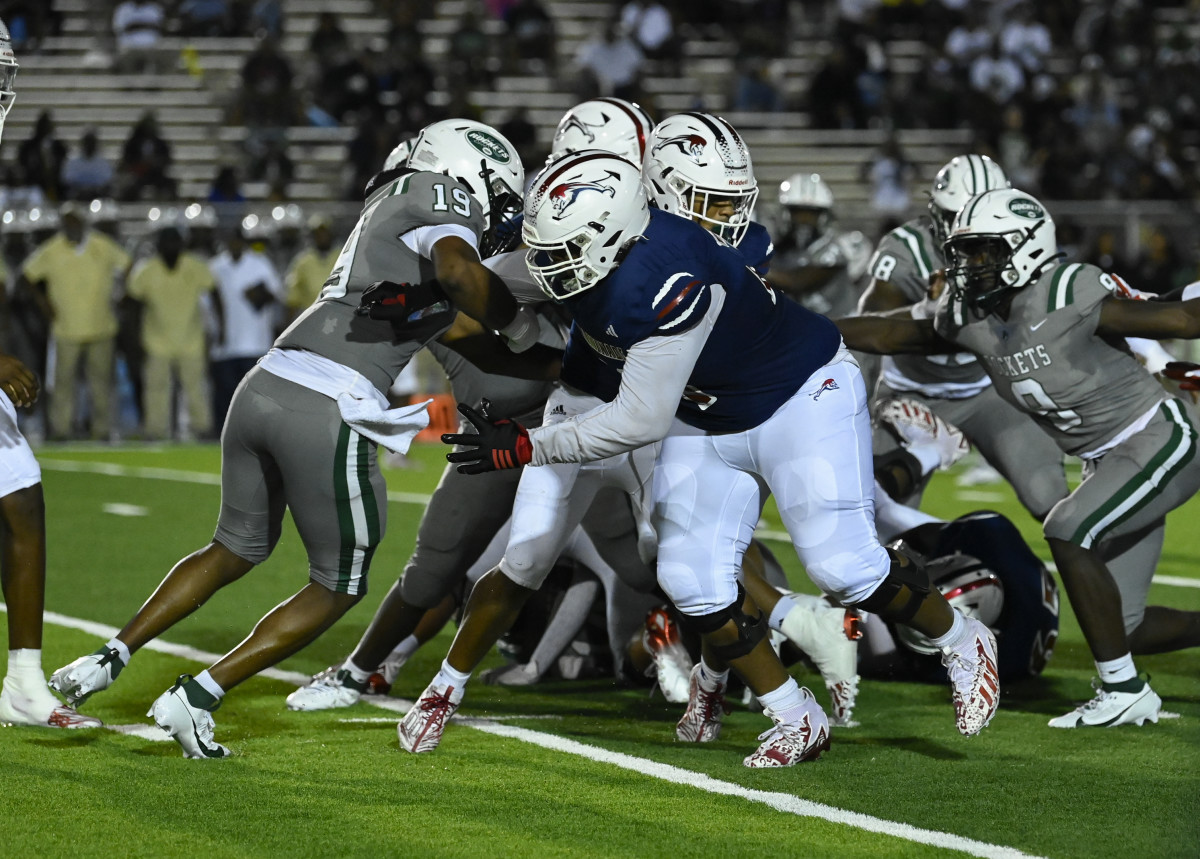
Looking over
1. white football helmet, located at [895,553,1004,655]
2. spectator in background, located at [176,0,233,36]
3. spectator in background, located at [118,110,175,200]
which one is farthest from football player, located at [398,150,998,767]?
spectator in background, located at [176,0,233,36]

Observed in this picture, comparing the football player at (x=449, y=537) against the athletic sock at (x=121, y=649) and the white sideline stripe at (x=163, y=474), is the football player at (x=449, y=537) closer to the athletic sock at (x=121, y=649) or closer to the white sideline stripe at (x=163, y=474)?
the athletic sock at (x=121, y=649)

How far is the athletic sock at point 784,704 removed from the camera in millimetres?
4363

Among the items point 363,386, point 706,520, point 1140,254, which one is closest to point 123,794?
point 363,386

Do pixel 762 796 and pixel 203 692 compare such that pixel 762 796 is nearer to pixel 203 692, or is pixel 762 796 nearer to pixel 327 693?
pixel 203 692

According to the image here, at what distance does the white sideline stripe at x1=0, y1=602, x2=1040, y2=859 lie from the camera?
355 centimetres

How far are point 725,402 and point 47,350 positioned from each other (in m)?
11.4

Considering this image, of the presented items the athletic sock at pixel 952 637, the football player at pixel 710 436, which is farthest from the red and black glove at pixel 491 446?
the athletic sock at pixel 952 637

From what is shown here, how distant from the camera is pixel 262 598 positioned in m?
7.06

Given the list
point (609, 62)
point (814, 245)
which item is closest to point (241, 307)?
point (609, 62)

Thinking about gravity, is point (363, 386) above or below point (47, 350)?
A: above

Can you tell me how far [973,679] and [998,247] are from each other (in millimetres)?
1338

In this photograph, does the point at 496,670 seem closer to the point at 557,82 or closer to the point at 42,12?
the point at 557,82

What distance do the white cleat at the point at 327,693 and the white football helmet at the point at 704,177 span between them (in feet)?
5.80

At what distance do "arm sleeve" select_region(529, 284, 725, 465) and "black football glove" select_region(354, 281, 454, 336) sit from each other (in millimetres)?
556
